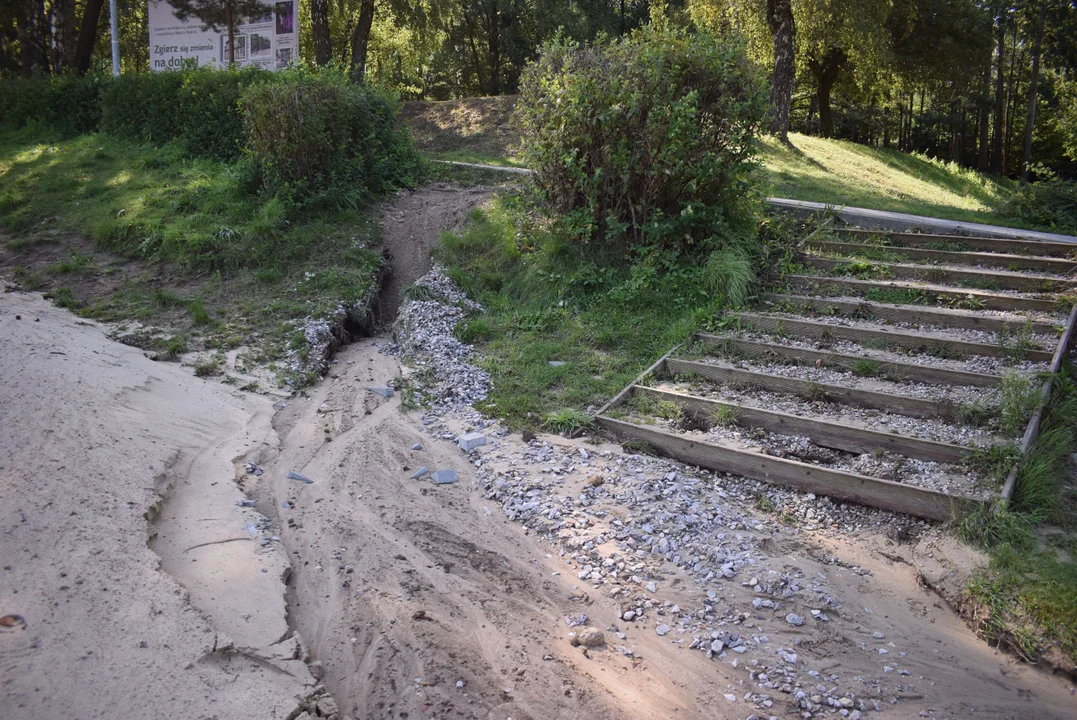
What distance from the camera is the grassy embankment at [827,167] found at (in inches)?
556

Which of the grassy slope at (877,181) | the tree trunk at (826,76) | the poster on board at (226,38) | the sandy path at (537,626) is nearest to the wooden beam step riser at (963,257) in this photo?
the grassy slope at (877,181)

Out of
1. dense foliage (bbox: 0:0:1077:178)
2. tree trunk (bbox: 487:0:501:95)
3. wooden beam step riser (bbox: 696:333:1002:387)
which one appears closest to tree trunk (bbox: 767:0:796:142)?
dense foliage (bbox: 0:0:1077:178)

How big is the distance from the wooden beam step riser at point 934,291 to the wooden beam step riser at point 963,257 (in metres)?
1.13

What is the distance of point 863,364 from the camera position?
712 centimetres

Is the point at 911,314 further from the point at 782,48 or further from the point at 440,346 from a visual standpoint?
the point at 782,48

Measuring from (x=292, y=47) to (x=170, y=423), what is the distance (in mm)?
16320

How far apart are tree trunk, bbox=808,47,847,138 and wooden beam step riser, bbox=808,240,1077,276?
17.8m

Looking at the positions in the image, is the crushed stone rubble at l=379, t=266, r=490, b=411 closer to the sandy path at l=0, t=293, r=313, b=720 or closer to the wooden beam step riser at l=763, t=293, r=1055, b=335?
the sandy path at l=0, t=293, r=313, b=720

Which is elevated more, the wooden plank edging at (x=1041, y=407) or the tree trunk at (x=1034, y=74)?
the tree trunk at (x=1034, y=74)

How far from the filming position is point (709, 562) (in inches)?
195

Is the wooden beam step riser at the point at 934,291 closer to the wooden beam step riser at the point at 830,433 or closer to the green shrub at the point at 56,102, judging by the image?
the wooden beam step riser at the point at 830,433

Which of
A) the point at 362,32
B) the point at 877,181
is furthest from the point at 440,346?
the point at 362,32

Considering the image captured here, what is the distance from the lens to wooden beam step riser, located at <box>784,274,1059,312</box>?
8.01 metres

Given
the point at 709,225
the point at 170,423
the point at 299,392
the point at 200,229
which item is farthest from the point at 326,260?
the point at 709,225
